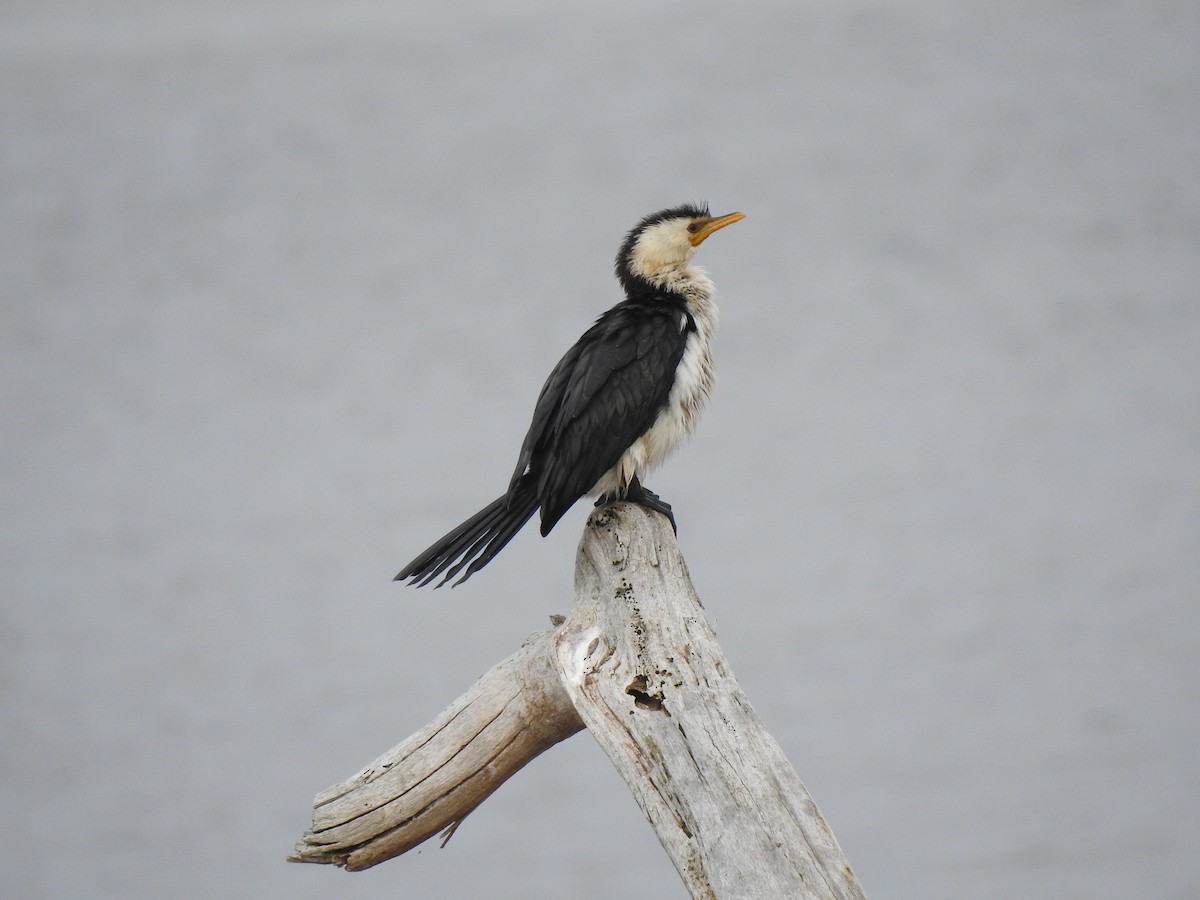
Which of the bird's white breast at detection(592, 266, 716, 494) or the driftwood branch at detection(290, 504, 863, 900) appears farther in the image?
the bird's white breast at detection(592, 266, 716, 494)

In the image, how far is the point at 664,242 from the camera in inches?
102

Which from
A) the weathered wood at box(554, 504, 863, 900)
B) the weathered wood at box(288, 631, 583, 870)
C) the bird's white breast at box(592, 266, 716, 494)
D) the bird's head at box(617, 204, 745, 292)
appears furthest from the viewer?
the bird's head at box(617, 204, 745, 292)

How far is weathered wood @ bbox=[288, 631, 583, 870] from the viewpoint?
2.15 meters

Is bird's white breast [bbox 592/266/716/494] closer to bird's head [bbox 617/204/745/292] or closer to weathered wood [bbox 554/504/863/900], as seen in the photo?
bird's head [bbox 617/204/745/292]

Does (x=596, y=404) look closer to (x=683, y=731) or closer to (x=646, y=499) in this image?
(x=646, y=499)

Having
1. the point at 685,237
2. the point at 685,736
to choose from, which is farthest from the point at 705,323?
the point at 685,736

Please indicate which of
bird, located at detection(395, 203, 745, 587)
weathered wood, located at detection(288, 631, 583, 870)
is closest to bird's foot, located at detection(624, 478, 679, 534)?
bird, located at detection(395, 203, 745, 587)

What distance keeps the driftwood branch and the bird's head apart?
0.53m

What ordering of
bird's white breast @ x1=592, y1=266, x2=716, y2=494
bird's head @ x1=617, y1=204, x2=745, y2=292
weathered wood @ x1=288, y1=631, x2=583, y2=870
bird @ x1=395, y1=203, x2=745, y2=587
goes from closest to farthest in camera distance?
weathered wood @ x1=288, y1=631, x2=583, y2=870
bird @ x1=395, y1=203, x2=745, y2=587
bird's white breast @ x1=592, y1=266, x2=716, y2=494
bird's head @ x1=617, y1=204, x2=745, y2=292

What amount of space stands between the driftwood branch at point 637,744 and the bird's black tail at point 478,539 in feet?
0.47

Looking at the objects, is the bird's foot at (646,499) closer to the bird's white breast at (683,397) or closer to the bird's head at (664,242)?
the bird's white breast at (683,397)

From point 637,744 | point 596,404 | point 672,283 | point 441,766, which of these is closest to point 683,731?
point 637,744

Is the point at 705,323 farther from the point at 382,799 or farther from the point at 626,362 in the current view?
the point at 382,799

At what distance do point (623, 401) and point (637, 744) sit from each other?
702 millimetres
